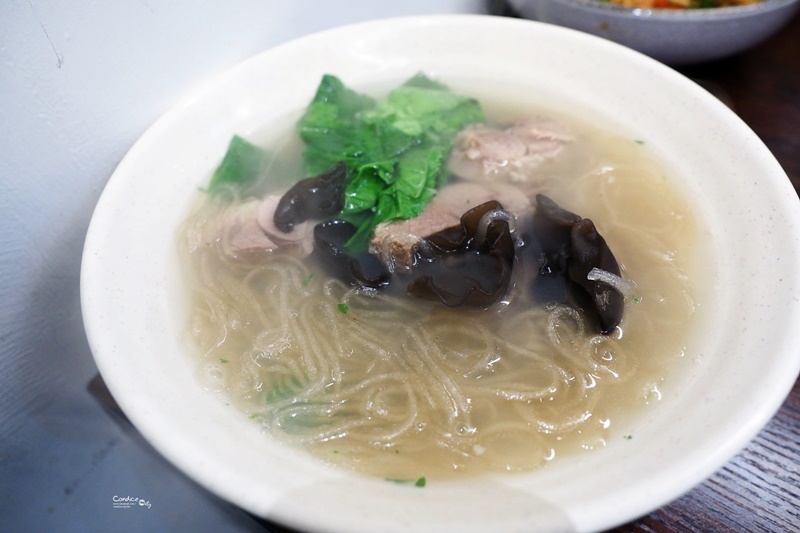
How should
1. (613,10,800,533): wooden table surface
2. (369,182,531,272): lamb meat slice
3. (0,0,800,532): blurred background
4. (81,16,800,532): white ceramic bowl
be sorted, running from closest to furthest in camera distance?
(81,16,800,532): white ceramic bowl, (613,10,800,533): wooden table surface, (0,0,800,532): blurred background, (369,182,531,272): lamb meat slice

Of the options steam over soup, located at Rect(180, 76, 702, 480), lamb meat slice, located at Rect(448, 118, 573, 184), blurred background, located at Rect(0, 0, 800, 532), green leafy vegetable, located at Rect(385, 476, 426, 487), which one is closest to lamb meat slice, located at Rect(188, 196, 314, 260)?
steam over soup, located at Rect(180, 76, 702, 480)

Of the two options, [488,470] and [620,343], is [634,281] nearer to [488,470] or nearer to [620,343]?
[620,343]

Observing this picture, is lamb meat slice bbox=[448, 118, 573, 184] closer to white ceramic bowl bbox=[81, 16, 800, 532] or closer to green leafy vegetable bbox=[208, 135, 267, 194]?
white ceramic bowl bbox=[81, 16, 800, 532]

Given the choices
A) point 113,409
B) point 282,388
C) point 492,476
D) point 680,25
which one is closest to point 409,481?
point 492,476

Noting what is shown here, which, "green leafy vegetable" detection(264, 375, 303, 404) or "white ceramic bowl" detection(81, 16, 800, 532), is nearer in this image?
"white ceramic bowl" detection(81, 16, 800, 532)

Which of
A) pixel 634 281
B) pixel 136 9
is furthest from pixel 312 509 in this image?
pixel 136 9

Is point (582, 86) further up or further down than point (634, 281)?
further up
